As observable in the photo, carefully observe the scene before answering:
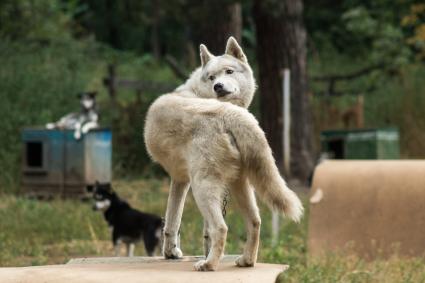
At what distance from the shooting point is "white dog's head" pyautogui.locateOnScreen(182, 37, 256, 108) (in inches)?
195

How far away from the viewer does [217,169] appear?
4531 millimetres

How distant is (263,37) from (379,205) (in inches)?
248

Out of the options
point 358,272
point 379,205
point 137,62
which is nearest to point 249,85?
point 358,272

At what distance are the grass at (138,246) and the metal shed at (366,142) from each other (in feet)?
10.6

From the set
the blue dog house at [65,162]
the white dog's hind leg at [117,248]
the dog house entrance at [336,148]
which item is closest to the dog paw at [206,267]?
the white dog's hind leg at [117,248]

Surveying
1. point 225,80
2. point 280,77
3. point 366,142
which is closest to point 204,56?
point 225,80

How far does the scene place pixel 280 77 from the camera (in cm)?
1370

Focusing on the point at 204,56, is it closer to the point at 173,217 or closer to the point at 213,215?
the point at 173,217

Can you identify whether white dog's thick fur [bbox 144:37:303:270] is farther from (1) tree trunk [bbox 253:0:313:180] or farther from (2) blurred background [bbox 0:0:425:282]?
(1) tree trunk [bbox 253:0:313:180]

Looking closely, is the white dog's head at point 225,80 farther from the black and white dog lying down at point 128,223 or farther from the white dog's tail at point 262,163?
the black and white dog lying down at point 128,223

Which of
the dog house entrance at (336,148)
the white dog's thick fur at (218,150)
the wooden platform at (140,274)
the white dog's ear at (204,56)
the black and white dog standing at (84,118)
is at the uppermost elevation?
the white dog's ear at (204,56)

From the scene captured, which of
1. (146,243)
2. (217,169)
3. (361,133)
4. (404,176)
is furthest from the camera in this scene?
(361,133)

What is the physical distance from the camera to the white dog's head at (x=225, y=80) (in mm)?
4949

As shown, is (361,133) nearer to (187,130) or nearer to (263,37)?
(263,37)
